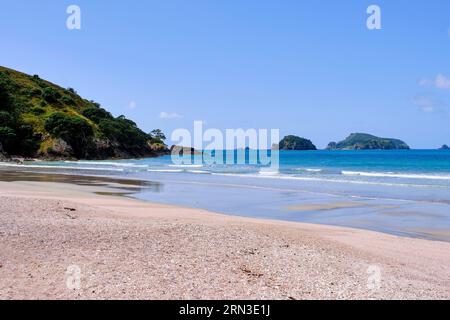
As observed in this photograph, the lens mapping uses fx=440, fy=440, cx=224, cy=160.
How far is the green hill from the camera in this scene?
8100 centimetres

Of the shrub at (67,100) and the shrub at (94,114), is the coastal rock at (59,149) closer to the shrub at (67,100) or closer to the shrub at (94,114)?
the shrub at (94,114)

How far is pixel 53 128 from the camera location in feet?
281

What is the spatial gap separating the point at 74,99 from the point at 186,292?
122 meters

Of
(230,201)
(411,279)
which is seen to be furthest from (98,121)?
(411,279)

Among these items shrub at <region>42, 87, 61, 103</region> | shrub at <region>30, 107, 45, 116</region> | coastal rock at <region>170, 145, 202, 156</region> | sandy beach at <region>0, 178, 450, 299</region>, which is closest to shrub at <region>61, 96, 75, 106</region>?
shrub at <region>42, 87, 61, 103</region>

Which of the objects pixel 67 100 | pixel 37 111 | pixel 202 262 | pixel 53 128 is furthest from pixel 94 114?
pixel 202 262

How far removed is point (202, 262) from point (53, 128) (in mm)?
84660

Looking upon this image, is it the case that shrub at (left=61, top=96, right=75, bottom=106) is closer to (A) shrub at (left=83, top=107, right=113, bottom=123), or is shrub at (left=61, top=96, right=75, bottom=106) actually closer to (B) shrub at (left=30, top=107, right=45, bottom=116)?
(A) shrub at (left=83, top=107, right=113, bottom=123)

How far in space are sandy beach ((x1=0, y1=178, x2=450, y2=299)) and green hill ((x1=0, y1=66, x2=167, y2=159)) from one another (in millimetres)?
74742

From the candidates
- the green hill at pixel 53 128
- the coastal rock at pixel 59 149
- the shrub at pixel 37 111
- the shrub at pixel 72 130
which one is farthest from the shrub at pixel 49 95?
the coastal rock at pixel 59 149

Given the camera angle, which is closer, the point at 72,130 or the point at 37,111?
the point at 72,130

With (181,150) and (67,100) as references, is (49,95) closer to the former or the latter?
(67,100)

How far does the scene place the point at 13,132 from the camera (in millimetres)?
78250
